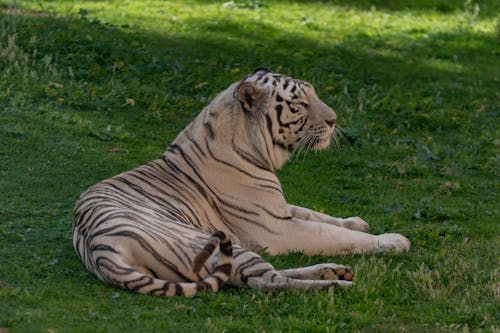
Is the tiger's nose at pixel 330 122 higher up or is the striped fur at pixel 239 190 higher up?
the tiger's nose at pixel 330 122

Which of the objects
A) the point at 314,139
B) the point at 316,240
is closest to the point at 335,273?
the point at 316,240

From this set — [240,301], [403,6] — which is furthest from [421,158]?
[403,6]

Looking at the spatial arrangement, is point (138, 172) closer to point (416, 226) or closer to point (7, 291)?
point (7, 291)

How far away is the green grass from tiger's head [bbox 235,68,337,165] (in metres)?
0.97

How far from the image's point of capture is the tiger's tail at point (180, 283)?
225 inches

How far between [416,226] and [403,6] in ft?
37.2

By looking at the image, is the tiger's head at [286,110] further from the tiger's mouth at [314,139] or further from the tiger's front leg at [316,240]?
the tiger's front leg at [316,240]

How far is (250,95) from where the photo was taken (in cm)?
711

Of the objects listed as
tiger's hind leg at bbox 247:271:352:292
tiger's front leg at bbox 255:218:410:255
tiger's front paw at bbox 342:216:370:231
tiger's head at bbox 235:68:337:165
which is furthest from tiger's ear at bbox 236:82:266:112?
tiger's hind leg at bbox 247:271:352:292

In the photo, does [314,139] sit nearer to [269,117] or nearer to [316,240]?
[269,117]

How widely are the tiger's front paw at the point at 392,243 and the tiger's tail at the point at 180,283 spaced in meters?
1.64

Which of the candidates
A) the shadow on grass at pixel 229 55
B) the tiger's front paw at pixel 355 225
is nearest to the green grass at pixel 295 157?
the shadow on grass at pixel 229 55

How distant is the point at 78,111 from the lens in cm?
1092

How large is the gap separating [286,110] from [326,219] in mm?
1019
